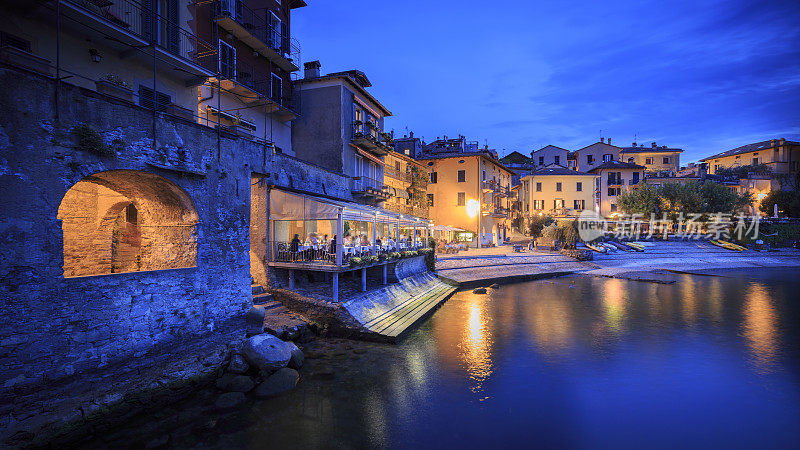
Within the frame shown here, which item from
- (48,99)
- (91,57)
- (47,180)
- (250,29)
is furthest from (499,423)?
(250,29)

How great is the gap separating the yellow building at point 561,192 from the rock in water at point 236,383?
162ft

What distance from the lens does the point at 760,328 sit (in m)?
16.8

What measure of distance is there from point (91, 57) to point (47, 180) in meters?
6.10

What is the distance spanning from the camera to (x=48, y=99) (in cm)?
802

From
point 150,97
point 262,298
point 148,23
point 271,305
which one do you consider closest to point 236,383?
point 271,305

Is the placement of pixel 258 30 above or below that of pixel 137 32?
above

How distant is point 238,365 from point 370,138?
17.8 meters

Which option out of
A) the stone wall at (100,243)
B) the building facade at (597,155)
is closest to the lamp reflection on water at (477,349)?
the stone wall at (100,243)

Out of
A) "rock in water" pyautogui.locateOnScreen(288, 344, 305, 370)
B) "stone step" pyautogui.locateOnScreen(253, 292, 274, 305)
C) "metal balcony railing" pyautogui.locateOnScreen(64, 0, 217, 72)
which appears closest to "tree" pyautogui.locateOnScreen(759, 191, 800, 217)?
"stone step" pyautogui.locateOnScreen(253, 292, 274, 305)

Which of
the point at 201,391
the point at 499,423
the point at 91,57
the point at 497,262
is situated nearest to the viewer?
the point at 499,423

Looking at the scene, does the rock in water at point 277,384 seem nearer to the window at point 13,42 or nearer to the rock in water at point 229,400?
the rock in water at point 229,400

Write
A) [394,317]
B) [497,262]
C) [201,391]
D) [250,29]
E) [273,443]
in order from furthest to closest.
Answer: [497,262] → [250,29] → [394,317] → [201,391] → [273,443]

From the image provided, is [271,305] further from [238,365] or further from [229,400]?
[229,400]

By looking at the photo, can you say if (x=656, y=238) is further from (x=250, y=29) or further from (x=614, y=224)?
(x=250, y=29)
